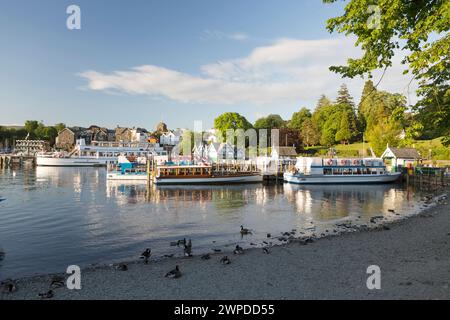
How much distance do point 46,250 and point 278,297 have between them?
12711 mm

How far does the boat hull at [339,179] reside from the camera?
5162 centimetres

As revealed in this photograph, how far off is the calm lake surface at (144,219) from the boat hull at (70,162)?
5663cm

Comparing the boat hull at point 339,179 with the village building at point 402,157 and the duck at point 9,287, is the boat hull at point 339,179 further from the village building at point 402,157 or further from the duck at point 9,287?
the duck at point 9,287

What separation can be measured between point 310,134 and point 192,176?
63.0 m

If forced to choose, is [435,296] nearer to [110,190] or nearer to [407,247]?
[407,247]

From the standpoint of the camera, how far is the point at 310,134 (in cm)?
10425

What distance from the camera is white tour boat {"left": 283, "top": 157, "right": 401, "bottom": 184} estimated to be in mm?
51969

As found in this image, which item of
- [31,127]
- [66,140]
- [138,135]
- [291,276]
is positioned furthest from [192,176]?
[31,127]

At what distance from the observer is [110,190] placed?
42312 mm

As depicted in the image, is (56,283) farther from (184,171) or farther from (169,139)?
(169,139)

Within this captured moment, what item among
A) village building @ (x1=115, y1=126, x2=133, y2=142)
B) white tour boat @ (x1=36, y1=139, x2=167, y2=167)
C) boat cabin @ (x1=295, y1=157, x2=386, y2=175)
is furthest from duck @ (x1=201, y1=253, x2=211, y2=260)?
village building @ (x1=115, y1=126, x2=133, y2=142)

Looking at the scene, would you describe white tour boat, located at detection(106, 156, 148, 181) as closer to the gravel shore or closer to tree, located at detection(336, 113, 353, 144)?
the gravel shore

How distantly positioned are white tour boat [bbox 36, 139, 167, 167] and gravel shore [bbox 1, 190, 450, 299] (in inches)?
3139

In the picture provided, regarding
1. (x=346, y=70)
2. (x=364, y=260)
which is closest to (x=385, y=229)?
(x=364, y=260)
